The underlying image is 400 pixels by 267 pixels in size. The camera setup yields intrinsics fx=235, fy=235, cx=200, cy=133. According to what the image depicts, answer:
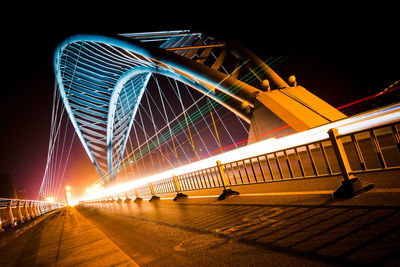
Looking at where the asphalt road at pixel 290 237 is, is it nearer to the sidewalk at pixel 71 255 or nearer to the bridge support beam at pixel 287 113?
the sidewalk at pixel 71 255

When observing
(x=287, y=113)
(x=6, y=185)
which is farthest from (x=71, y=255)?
(x=6, y=185)

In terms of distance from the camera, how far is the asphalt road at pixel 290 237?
6.94 feet

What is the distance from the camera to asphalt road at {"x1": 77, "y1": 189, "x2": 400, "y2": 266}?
212 centimetres

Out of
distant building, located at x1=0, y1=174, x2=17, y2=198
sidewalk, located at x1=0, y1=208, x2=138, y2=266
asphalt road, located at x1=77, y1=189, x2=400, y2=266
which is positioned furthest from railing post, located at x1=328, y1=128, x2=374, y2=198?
distant building, located at x1=0, y1=174, x2=17, y2=198

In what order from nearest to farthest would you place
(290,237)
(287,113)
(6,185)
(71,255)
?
(290,237) < (71,255) < (287,113) < (6,185)

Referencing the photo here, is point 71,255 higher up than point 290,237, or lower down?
higher up

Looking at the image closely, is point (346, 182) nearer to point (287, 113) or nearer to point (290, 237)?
point (290, 237)

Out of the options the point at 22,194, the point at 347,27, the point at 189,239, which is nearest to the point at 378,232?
the point at 189,239

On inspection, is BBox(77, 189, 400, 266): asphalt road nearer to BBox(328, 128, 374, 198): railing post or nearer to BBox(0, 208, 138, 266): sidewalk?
BBox(328, 128, 374, 198): railing post

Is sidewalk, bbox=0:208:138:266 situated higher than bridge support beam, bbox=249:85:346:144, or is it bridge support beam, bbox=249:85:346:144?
bridge support beam, bbox=249:85:346:144

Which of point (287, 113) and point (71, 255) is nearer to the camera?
point (71, 255)

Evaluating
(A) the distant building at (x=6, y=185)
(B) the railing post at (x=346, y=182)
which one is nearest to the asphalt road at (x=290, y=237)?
(B) the railing post at (x=346, y=182)

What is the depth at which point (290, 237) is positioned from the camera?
2717 mm

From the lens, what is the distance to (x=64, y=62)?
2952 cm
